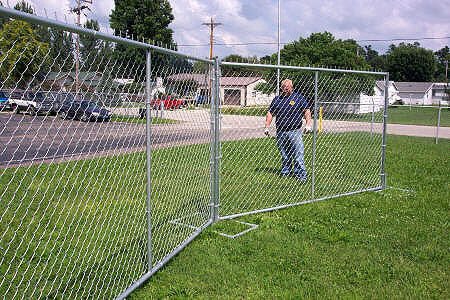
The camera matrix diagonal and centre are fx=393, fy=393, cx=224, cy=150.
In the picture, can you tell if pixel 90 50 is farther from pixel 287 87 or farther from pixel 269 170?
pixel 269 170

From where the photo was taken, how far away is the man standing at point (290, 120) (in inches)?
274

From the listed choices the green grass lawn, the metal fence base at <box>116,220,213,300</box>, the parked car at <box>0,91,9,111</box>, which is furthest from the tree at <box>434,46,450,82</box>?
the parked car at <box>0,91,9,111</box>

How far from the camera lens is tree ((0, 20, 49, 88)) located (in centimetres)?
201

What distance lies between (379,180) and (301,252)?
3.75 metres

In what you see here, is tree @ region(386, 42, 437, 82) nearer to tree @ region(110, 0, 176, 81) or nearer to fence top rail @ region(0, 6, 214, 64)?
tree @ region(110, 0, 176, 81)

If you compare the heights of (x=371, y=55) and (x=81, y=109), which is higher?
(x=371, y=55)

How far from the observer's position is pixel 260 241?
14.9 feet

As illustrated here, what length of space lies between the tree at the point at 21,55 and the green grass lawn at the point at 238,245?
2.23 feet

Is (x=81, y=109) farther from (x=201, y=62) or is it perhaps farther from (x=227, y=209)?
(x=227, y=209)

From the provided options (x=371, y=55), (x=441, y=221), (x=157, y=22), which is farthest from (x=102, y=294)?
(x=371, y=55)

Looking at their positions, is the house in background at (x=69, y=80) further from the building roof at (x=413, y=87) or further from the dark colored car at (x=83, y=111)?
the building roof at (x=413, y=87)

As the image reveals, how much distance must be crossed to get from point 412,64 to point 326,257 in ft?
307

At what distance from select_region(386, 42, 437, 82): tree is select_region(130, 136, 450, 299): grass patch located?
88.1m

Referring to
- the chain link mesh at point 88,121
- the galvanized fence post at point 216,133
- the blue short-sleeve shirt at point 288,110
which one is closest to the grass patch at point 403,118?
the blue short-sleeve shirt at point 288,110
